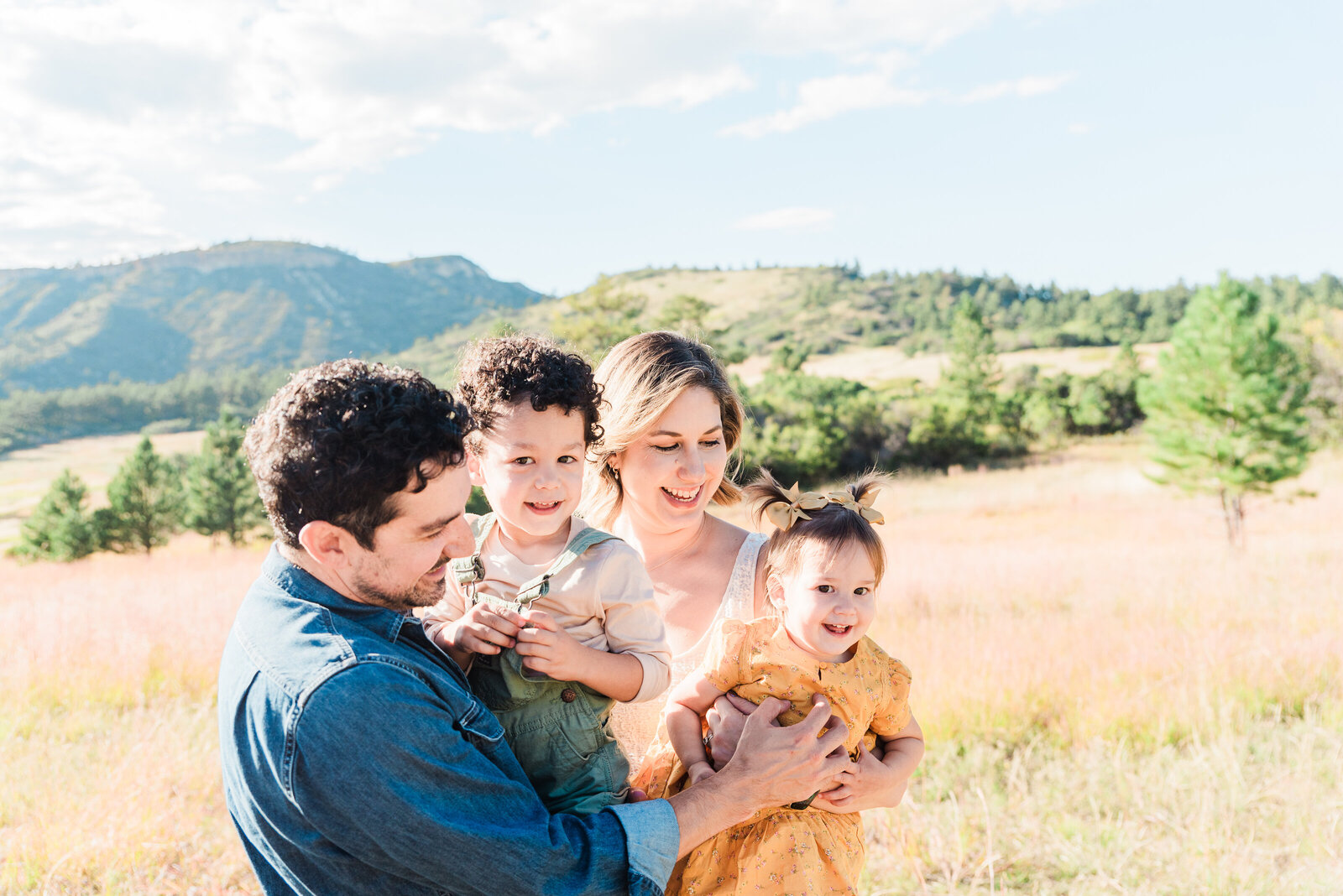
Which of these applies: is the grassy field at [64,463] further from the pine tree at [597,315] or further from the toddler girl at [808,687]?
the toddler girl at [808,687]

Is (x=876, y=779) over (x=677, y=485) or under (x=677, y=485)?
under

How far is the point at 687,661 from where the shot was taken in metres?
2.83

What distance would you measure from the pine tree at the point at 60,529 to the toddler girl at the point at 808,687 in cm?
3062

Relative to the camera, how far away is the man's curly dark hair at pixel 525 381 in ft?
7.33

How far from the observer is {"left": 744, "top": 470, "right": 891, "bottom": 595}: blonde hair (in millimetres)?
2465

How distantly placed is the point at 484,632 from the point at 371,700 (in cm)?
52

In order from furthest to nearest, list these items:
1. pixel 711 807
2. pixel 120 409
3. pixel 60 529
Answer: pixel 120 409 → pixel 60 529 → pixel 711 807

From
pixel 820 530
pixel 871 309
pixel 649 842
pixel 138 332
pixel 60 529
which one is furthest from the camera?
pixel 138 332

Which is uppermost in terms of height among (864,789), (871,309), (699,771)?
(871,309)

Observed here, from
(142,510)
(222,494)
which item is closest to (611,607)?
(222,494)

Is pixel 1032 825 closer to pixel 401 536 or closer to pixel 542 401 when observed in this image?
pixel 542 401

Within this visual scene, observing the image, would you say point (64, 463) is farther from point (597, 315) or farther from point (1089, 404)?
point (1089, 404)

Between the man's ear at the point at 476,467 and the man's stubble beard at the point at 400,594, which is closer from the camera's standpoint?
the man's stubble beard at the point at 400,594

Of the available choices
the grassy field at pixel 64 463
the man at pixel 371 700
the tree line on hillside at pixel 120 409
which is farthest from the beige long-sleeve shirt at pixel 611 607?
the tree line on hillside at pixel 120 409
